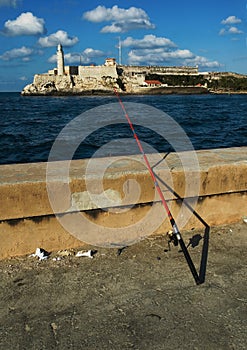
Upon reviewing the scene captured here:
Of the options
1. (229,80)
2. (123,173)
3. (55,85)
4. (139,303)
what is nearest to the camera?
(139,303)

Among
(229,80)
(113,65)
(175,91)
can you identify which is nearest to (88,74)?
(113,65)

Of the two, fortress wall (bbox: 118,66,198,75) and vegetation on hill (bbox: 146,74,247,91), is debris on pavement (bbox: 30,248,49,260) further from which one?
vegetation on hill (bbox: 146,74,247,91)

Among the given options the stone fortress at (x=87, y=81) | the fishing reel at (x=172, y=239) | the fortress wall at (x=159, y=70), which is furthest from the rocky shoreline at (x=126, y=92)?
the fishing reel at (x=172, y=239)

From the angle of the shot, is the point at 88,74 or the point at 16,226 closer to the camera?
the point at 16,226

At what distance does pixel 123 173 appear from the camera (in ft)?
10.0

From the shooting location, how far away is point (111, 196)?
9.91ft

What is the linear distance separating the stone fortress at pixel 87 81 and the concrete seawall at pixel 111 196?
4153 inches

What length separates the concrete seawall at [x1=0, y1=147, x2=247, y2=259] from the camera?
2.84 m

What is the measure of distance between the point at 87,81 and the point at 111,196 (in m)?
114

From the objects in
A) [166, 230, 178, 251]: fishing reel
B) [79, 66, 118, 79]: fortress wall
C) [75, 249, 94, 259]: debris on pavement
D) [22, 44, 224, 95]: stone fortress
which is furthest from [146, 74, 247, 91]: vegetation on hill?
[75, 249, 94, 259]: debris on pavement

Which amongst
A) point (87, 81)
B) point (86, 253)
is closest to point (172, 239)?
point (86, 253)

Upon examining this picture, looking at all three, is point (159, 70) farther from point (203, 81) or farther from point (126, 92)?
point (126, 92)

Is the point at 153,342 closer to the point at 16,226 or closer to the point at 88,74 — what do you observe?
the point at 16,226

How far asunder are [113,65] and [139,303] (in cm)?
12033
